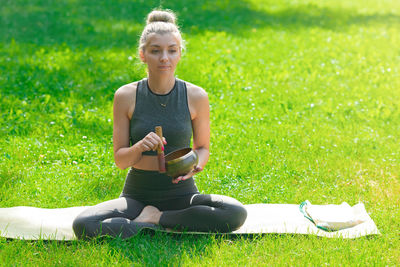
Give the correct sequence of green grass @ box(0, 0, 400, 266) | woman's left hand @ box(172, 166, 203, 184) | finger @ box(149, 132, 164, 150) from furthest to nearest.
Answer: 1. green grass @ box(0, 0, 400, 266)
2. woman's left hand @ box(172, 166, 203, 184)
3. finger @ box(149, 132, 164, 150)

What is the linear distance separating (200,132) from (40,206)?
5.27 ft

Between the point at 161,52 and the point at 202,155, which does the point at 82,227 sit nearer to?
the point at 202,155

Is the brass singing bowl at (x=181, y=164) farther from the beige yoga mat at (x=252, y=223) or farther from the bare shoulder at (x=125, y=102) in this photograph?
the beige yoga mat at (x=252, y=223)

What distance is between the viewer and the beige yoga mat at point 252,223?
4223mm

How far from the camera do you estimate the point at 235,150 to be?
6.09 metres

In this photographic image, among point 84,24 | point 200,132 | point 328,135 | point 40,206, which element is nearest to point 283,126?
point 328,135

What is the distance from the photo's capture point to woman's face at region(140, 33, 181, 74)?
4.09m

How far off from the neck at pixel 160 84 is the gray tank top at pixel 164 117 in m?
0.03

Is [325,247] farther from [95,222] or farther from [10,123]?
[10,123]

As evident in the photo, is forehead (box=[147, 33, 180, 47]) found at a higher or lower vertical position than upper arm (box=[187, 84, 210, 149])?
higher

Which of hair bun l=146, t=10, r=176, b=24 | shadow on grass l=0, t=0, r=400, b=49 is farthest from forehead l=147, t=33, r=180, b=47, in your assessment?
shadow on grass l=0, t=0, r=400, b=49

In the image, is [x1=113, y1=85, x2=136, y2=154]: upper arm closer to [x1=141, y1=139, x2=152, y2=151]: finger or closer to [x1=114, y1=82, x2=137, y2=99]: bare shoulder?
[x1=114, y1=82, x2=137, y2=99]: bare shoulder

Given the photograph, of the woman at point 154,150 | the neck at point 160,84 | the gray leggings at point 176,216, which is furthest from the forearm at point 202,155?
the neck at point 160,84

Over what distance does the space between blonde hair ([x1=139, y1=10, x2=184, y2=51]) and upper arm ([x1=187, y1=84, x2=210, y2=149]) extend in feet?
1.35
